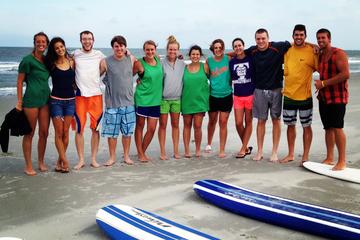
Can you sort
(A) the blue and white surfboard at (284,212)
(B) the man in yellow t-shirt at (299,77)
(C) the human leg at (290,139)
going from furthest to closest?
(C) the human leg at (290,139) → (B) the man in yellow t-shirt at (299,77) → (A) the blue and white surfboard at (284,212)

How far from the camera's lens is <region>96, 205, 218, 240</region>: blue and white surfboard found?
331 cm

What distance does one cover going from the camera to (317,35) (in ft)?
17.7

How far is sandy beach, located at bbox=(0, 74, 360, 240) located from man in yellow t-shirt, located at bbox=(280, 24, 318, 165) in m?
0.77

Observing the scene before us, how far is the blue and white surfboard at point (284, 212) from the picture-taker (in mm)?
3516

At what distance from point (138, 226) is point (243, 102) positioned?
3.24 metres

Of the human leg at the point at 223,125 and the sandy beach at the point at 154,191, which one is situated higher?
the human leg at the point at 223,125

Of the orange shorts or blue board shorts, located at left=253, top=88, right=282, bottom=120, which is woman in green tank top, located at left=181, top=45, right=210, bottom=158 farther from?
the orange shorts

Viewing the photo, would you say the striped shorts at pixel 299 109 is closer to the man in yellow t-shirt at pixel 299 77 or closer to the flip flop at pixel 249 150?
the man in yellow t-shirt at pixel 299 77

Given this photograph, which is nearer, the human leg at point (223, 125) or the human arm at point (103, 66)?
the human arm at point (103, 66)

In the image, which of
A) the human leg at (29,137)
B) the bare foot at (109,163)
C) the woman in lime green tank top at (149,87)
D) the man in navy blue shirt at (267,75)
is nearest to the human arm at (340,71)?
the man in navy blue shirt at (267,75)

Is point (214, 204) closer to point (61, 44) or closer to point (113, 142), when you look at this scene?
point (113, 142)

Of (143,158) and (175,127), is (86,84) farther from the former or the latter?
(175,127)

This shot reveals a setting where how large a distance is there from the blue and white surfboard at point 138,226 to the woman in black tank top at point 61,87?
1952 millimetres

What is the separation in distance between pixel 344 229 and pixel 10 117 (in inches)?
159
